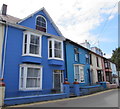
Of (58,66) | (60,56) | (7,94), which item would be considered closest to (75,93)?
(58,66)

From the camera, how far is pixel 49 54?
14398 millimetres

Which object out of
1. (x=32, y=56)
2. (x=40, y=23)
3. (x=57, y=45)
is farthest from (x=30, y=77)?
(x=40, y=23)

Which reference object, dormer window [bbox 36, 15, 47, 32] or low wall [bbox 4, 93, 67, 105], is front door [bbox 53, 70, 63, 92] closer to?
low wall [bbox 4, 93, 67, 105]

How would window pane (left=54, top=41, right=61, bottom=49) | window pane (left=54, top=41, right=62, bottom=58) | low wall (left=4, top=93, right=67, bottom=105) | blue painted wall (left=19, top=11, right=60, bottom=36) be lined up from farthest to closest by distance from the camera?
1. window pane (left=54, top=41, right=61, bottom=49)
2. window pane (left=54, top=41, right=62, bottom=58)
3. blue painted wall (left=19, top=11, right=60, bottom=36)
4. low wall (left=4, top=93, right=67, bottom=105)

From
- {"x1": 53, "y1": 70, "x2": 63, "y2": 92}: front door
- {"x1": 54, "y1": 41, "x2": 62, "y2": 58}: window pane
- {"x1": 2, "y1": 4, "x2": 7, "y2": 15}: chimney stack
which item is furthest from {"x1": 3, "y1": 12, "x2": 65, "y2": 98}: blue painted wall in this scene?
{"x1": 2, "y1": 4, "x2": 7, "y2": 15}: chimney stack

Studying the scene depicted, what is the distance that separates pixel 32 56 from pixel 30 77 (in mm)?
2015

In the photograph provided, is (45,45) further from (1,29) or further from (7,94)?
(7,94)

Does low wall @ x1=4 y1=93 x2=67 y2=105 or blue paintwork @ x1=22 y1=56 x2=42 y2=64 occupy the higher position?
blue paintwork @ x1=22 y1=56 x2=42 y2=64

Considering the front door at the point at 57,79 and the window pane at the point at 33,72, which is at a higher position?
the window pane at the point at 33,72

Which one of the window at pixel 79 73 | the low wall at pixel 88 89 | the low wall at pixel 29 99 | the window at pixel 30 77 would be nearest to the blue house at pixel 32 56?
the window at pixel 30 77

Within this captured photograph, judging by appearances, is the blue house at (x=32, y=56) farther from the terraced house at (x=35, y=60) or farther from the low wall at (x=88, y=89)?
the low wall at (x=88, y=89)

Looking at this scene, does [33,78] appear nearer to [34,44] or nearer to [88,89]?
[34,44]

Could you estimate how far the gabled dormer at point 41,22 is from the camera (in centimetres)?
1333

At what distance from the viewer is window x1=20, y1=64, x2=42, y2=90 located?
11.5 metres
